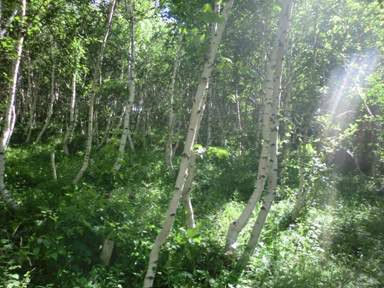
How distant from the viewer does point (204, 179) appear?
588 inches

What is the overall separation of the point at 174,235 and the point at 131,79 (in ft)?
24.0

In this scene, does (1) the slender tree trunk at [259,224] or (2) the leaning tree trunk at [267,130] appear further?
(2) the leaning tree trunk at [267,130]

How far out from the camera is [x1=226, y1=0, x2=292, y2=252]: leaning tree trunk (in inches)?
272

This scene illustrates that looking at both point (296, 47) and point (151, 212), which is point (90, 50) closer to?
point (296, 47)

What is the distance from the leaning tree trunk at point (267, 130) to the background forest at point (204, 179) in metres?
0.03

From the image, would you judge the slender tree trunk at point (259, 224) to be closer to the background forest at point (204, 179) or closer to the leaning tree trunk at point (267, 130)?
the background forest at point (204, 179)

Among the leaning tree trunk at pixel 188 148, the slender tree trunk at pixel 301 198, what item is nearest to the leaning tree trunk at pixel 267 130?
the leaning tree trunk at pixel 188 148

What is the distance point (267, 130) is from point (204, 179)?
809cm

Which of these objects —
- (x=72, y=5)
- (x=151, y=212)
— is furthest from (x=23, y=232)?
(x=72, y=5)

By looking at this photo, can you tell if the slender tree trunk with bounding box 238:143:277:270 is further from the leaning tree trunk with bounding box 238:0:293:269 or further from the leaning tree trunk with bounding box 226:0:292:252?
the leaning tree trunk with bounding box 226:0:292:252

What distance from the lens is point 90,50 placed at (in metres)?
19.0

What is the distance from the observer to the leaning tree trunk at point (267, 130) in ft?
22.6

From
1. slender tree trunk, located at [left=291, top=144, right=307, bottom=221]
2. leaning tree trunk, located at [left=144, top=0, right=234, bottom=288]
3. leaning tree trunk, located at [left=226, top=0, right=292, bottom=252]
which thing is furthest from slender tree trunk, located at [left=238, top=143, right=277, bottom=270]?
slender tree trunk, located at [left=291, top=144, right=307, bottom=221]

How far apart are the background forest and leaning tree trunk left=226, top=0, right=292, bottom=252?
28 mm
